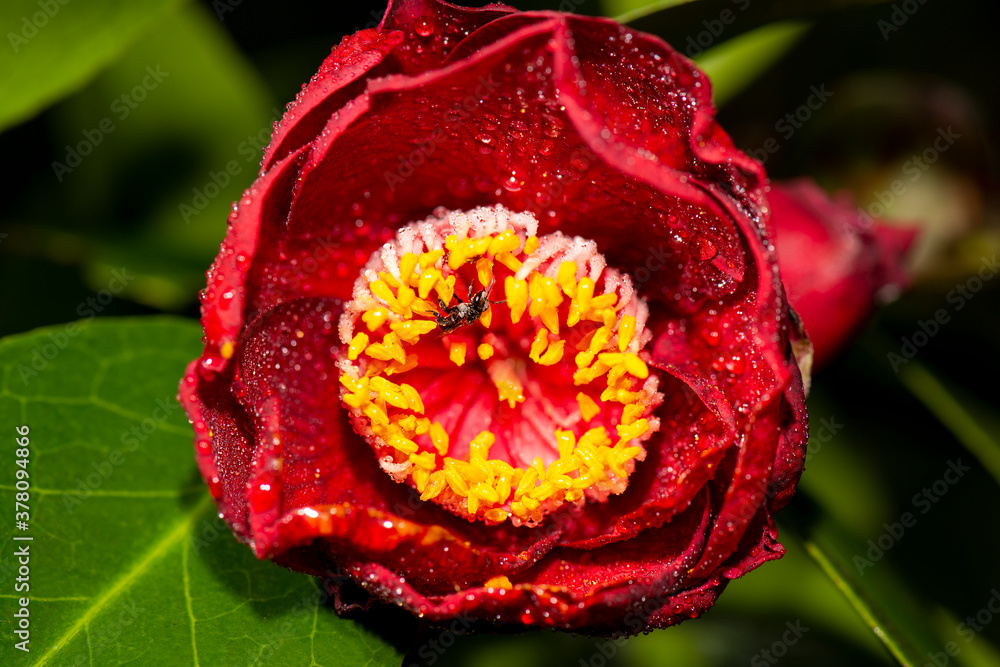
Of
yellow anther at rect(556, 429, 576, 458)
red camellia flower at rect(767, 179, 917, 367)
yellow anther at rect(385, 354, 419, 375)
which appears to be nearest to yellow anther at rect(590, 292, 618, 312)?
yellow anther at rect(556, 429, 576, 458)

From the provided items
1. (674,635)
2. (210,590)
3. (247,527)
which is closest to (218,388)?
(247,527)

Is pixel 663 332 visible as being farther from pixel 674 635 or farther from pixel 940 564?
pixel 940 564
